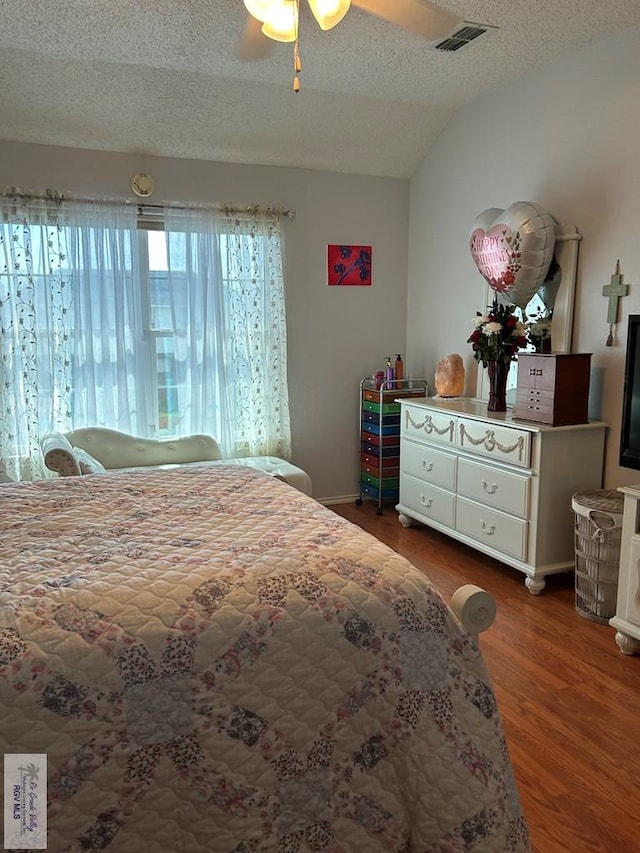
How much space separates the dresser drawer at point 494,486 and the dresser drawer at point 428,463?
0.10 meters

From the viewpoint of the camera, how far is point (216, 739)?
142cm

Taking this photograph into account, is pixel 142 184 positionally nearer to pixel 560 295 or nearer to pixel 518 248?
pixel 518 248

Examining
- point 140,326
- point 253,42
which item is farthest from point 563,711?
point 140,326

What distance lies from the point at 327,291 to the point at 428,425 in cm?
136

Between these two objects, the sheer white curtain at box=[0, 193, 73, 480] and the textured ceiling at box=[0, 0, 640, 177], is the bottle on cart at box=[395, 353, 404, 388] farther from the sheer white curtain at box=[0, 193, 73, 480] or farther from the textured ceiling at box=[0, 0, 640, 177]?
the sheer white curtain at box=[0, 193, 73, 480]

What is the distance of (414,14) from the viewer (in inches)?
85.4

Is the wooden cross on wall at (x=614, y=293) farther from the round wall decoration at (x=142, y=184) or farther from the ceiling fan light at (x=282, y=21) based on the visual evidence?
the round wall decoration at (x=142, y=184)

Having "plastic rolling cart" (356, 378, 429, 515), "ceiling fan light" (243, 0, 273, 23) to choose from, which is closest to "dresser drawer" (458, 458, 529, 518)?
"plastic rolling cart" (356, 378, 429, 515)

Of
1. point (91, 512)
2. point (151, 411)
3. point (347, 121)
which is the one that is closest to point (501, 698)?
point (91, 512)

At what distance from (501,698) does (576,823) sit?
0.63 m

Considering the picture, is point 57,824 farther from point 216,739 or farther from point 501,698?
point 501,698

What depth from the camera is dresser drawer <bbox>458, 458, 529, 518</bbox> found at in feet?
11.3

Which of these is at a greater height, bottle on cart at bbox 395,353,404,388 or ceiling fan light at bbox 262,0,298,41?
ceiling fan light at bbox 262,0,298,41

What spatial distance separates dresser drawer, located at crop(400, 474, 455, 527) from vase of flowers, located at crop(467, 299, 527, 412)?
62 cm
